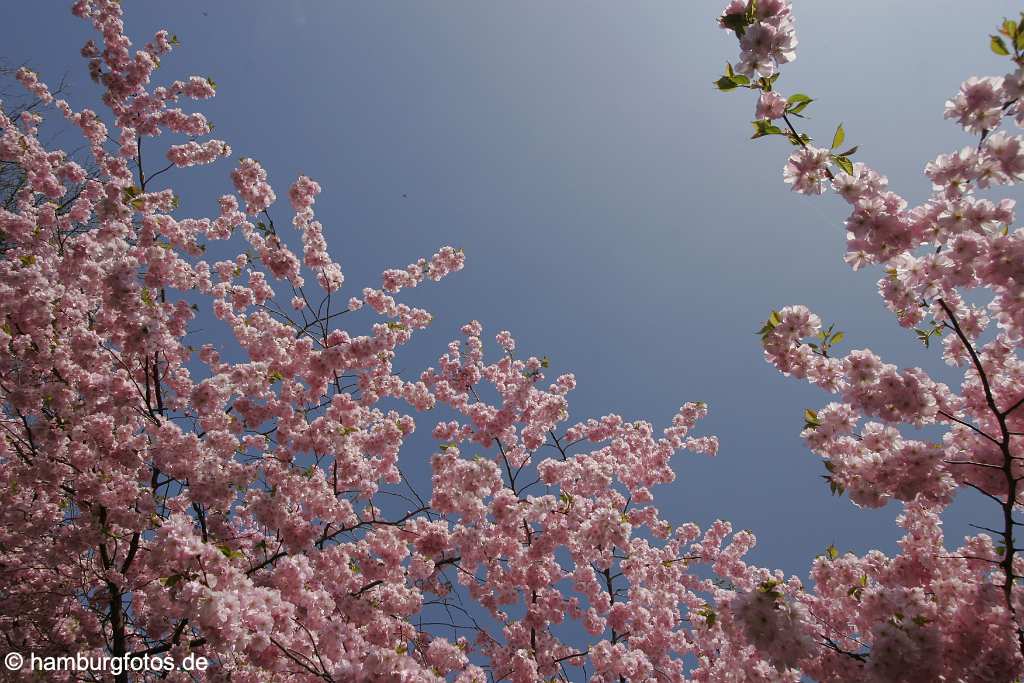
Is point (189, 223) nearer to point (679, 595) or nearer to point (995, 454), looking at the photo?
point (995, 454)

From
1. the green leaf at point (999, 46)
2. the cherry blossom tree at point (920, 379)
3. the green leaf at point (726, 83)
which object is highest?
the green leaf at point (726, 83)

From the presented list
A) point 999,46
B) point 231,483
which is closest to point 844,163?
point 999,46

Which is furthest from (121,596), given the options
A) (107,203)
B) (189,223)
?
(189,223)

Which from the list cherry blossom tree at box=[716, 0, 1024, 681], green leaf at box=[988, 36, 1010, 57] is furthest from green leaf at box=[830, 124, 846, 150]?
green leaf at box=[988, 36, 1010, 57]

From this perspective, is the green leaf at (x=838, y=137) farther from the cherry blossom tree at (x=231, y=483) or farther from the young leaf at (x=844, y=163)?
the cherry blossom tree at (x=231, y=483)

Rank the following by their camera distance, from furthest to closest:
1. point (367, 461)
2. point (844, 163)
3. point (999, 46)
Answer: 1. point (367, 461)
2. point (844, 163)
3. point (999, 46)

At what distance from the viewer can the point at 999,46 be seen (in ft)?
10.5

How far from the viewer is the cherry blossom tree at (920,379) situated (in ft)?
11.5

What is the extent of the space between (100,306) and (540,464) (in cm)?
670

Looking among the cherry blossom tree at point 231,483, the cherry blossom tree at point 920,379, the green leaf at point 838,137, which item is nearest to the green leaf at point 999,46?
the cherry blossom tree at point 920,379

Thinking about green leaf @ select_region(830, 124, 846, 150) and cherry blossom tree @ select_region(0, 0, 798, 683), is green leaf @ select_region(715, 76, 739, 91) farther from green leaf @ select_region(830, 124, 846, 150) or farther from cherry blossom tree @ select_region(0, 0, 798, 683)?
cherry blossom tree @ select_region(0, 0, 798, 683)

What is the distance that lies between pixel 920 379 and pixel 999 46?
2247mm

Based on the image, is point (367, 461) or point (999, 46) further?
point (367, 461)

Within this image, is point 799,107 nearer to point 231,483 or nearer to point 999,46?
point 999,46
